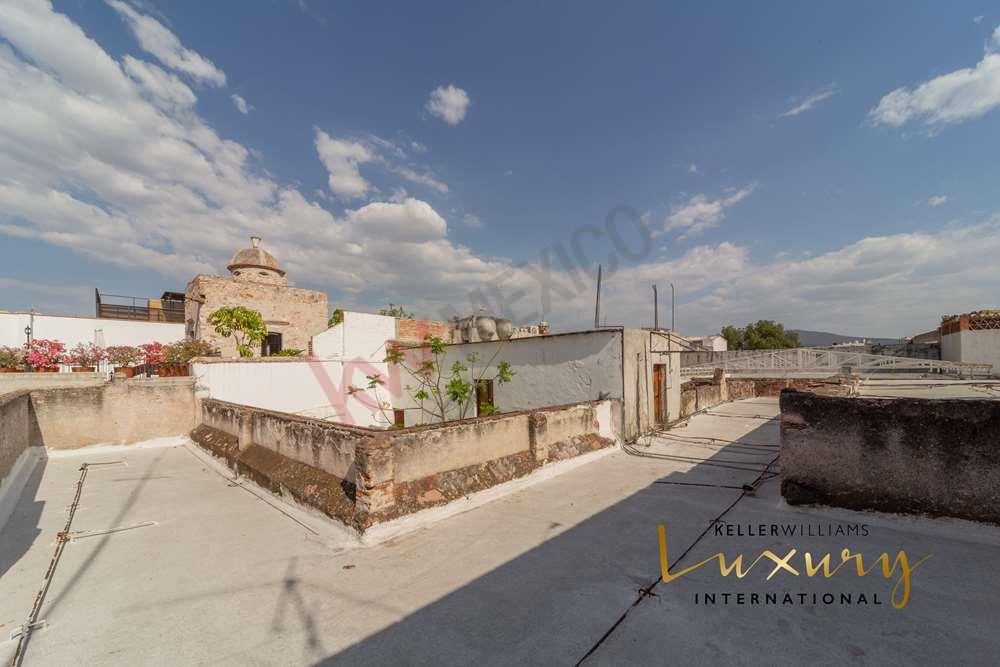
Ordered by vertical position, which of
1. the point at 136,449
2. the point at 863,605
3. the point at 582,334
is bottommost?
the point at 136,449

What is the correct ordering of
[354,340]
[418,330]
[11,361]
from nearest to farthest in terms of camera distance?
[11,361]
[354,340]
[418,330]

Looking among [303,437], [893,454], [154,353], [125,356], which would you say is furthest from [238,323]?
[893,454]

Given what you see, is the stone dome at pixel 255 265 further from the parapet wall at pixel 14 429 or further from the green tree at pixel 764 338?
the green tree at pixel 764 338

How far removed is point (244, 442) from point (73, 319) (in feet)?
73.6

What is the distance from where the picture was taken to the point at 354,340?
15.3 meters

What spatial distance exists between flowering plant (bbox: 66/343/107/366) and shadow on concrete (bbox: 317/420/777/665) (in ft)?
54.8

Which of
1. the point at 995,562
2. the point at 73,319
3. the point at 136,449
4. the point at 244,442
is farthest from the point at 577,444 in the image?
the point at 73,319

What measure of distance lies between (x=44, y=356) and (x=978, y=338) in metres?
39.2

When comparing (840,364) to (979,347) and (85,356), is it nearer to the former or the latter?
(979,347)

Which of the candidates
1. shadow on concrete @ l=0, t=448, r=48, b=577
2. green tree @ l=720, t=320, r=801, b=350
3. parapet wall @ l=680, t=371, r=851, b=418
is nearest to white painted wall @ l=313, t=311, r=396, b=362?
shadow on concrete @ l=0, t=448, r=48, b=577

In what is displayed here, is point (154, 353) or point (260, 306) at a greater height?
point (260, 306)

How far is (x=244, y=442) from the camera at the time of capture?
6.94 metres

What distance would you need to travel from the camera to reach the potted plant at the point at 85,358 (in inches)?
511

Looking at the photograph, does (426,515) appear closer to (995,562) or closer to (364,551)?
(364,551)
